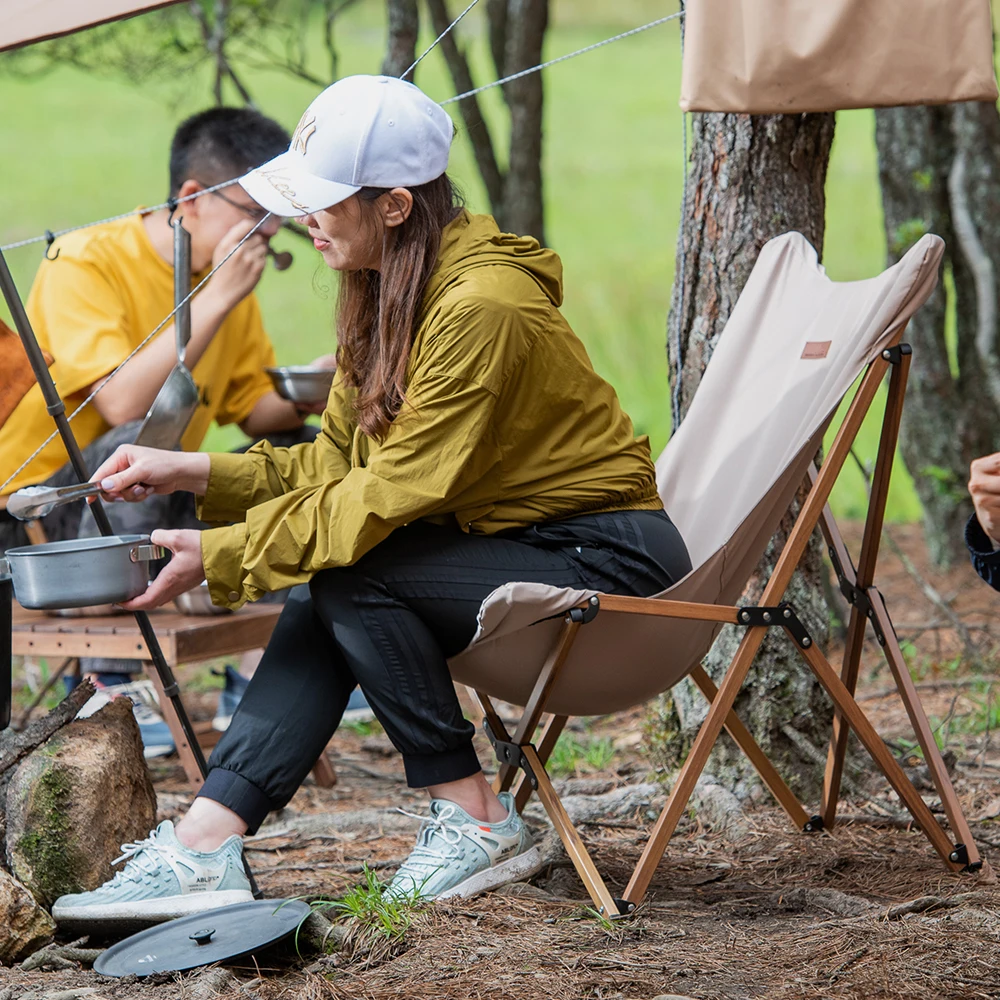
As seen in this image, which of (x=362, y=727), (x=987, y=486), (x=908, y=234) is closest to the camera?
(x=987, y=486)

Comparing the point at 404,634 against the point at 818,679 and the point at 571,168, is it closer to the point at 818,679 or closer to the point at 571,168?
the point at 818,679

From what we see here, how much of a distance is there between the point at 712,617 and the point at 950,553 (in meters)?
2.93

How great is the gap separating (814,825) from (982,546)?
84 centimetres

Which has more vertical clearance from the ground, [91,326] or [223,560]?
[91,326]

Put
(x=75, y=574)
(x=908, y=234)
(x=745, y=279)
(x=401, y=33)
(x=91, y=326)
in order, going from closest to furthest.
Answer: (x=75, y=574) → (x=745, y=279) → (x=91, y=326) → (x=908, y=234) → (x=401, y=33)

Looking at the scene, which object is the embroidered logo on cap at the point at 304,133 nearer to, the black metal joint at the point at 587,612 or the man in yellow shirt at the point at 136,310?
the black metal joint at the point at 587,612

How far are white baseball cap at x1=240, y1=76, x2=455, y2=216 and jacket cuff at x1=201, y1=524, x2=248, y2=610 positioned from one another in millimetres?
533

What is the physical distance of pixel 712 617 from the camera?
2184mm

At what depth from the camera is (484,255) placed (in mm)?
2207

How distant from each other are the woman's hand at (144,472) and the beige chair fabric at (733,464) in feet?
1.87

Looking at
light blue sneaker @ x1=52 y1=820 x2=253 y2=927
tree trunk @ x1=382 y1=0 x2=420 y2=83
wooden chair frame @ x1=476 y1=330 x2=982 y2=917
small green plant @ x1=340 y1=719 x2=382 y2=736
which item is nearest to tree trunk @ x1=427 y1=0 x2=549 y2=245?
tree trunk @ x1=382 y1=0 x2=420 y2=83

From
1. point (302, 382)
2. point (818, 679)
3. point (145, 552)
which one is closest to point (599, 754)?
point (818, 679)

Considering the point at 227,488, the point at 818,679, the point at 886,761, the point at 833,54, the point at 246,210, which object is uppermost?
the point at 833,54

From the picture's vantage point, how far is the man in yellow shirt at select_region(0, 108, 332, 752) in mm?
3246
